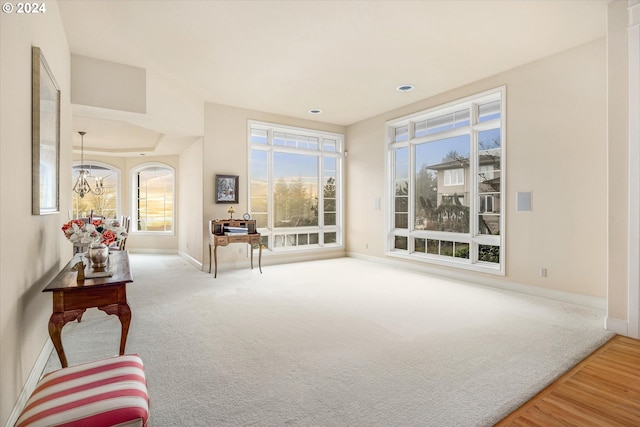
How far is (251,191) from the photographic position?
6.67m

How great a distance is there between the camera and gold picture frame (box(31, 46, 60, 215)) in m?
2.24

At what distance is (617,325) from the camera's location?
3229mm

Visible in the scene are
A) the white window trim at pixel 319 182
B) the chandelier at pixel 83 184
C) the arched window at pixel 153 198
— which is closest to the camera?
the white window trim at pixel 319 182

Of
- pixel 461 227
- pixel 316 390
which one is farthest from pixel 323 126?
pixel 316 390

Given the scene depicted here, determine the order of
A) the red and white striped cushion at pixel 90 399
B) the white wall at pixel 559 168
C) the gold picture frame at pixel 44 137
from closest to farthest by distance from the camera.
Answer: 1. the red and white striped cushion at pixel 90 399
2. the gold picture frame at pixel 44 137
3. the white wall at pixel 559 168

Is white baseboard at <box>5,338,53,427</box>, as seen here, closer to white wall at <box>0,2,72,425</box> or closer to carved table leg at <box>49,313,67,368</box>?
white wall at <box>0,2,72,425</box>

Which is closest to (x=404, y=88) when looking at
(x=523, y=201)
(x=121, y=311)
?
(x=523, y=201)

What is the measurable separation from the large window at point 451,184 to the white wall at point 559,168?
0.22 metres

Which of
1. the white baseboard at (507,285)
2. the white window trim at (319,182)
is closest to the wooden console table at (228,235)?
the white window trim at (319,182)

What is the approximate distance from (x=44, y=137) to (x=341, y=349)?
286cm

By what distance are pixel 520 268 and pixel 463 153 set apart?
202cm

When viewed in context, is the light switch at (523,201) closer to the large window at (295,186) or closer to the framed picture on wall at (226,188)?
the large window at (295,186)

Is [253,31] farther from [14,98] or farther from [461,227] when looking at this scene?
[461,227]

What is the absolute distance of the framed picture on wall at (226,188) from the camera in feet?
20.1
